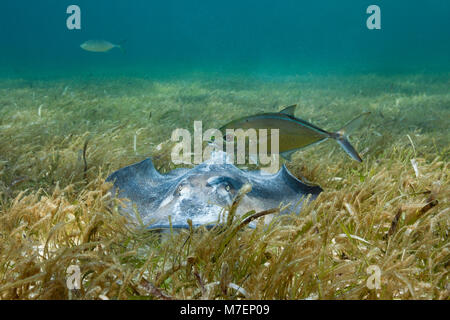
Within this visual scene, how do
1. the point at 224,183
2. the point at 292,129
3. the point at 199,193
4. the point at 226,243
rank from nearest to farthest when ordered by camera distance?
the point at 226,243
the point at 199,193
the point at 224,183
the point at 292,129

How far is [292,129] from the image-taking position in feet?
8.04

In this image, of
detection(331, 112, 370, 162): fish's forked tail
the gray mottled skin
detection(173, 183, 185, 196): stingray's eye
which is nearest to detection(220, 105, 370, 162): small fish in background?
detection(331, 112, 370, 162): fish's forked tail

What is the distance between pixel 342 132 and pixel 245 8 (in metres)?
127

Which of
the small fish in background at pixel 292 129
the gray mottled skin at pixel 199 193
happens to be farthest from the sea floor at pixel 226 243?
the small fish in background at pixel 292 129

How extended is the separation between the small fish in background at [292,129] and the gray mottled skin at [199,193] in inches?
14.3

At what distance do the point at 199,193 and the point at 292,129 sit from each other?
0.86m

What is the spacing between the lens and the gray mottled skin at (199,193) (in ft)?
6.54

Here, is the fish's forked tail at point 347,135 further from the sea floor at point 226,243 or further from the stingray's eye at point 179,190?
the stingray's eye at point 179,190

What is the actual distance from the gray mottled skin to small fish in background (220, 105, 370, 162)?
0.36 meters

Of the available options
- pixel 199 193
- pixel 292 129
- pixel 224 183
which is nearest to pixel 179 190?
pixel 199 193

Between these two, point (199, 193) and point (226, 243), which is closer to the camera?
point (226, 243)

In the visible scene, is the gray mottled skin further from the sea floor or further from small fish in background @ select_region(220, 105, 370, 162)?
small fish in background @ select_region(220, 105, 370, 162)

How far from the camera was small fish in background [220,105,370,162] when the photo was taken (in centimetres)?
236

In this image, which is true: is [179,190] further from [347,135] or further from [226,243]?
[347,135]
